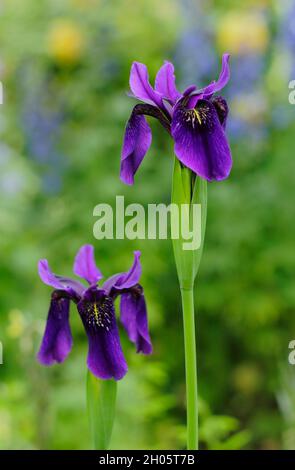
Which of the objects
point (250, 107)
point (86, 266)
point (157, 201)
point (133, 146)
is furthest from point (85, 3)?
point (133, 146)

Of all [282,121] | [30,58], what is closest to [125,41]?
[30,58]

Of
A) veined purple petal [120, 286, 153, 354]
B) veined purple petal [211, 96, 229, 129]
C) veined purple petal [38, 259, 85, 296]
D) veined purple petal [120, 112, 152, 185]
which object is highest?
veined purple petal [211, 96, 229, 129]

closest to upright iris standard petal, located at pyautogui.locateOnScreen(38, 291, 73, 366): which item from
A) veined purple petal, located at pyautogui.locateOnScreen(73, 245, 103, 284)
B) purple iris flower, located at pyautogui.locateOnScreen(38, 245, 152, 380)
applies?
purple iris flower, located at pyautogui.locateOnScreen(38, 245, 152, 380)

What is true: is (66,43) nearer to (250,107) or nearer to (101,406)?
(250,107)

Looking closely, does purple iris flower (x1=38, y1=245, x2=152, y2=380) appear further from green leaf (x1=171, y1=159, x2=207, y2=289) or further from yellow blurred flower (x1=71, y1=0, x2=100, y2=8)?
yellow blurred flower (x1=71, y1=0, x2=100, y2=8)

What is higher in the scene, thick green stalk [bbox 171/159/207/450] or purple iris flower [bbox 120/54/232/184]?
purple iris flower [bbox 120/54/232/184]

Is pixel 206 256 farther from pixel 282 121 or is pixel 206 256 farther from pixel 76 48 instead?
pixel 76 48

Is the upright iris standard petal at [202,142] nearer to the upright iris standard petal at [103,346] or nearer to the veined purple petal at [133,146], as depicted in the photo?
the veined purple petal at [133,146]

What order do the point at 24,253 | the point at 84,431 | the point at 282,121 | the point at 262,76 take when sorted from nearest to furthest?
the point at 84,431 → the point at 24,253 → the point at 282,121 → the point at 262,76
